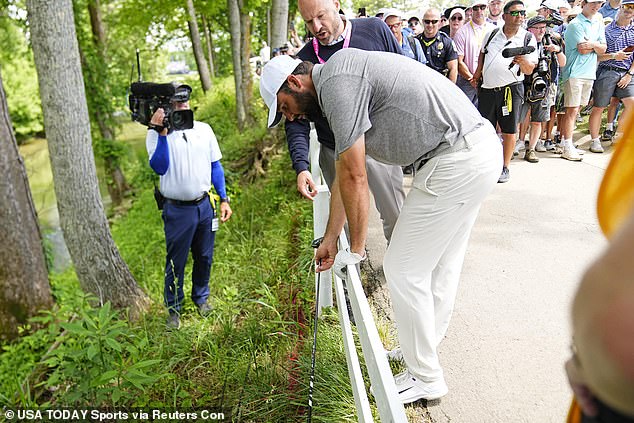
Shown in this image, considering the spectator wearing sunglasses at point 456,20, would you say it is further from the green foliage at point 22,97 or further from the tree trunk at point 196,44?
the green foliage at point 22,97

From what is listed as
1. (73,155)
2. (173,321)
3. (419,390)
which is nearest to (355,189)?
(419,390)

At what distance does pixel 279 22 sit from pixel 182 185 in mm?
4415

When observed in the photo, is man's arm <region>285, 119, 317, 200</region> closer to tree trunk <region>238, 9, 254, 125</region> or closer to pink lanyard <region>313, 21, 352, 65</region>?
pink lanyard <region>313, 21, 352, 65</region>

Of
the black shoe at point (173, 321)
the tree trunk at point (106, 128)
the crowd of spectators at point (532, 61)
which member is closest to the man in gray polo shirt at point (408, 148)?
the black shoe at point (173, 321)

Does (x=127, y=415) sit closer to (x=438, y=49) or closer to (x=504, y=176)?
(x=504, y=176)

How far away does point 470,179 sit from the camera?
7.39 feet

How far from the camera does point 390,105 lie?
218 centimetres

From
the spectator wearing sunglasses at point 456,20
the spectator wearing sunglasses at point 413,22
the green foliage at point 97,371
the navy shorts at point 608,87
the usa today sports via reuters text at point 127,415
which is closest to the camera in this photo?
the green foliage at point 97,371

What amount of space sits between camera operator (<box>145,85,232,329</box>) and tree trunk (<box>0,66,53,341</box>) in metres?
1.85

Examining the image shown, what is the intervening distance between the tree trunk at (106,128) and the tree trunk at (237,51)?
443 centimetres

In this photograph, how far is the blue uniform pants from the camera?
441cm

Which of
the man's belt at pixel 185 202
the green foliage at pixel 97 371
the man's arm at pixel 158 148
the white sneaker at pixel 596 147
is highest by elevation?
the man's arm at pixel 158 148

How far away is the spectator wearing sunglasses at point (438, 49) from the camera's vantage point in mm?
5918

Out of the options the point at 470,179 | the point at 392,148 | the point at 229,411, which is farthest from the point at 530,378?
the point at 229,411
